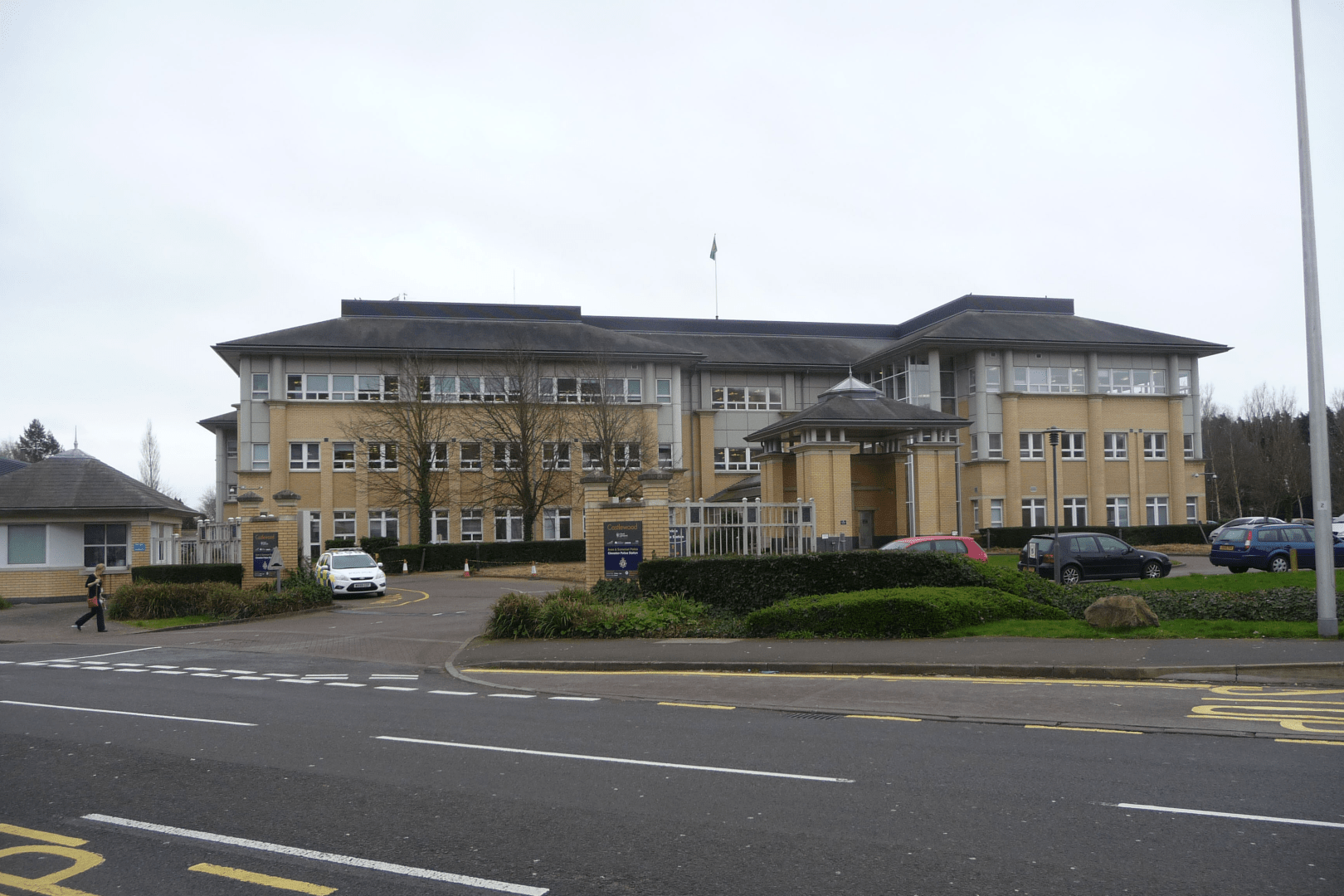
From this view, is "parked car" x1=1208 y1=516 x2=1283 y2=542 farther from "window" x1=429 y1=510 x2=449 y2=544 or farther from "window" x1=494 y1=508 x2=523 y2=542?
"window" x1=429 y1=510 x2=449 y2=544

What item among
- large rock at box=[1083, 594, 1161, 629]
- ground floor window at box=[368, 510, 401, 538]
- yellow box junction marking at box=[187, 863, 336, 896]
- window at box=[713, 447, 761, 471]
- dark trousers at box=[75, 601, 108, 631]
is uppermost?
window at box=[713, 447, 761, 471]

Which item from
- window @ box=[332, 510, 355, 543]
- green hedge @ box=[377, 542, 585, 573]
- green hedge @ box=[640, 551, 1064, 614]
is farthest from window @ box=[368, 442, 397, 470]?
green hedge @ box=[640, 551, 1064, 614]

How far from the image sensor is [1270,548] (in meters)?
26.8

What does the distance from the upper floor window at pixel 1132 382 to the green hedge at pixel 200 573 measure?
45.6 m

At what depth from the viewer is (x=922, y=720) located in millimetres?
10062

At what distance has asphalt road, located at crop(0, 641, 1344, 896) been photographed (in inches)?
211

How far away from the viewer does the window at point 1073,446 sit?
54.6m

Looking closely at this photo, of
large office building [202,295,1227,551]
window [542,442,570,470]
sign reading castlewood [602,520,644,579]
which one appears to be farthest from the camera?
large office building [202,295,1227,551]

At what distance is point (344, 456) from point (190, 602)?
29223 mm

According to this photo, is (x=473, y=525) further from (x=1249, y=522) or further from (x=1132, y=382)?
(x=1132, y=382)

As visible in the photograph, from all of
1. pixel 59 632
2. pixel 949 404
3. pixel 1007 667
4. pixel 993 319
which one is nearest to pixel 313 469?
pixel 59 632

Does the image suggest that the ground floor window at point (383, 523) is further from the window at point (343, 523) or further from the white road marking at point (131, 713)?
the white road marking at point (131, 713)

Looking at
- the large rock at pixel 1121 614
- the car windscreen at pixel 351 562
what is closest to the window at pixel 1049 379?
the car windscreen at pixel 351 562

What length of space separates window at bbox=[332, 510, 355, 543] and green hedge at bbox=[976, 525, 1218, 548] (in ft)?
108
